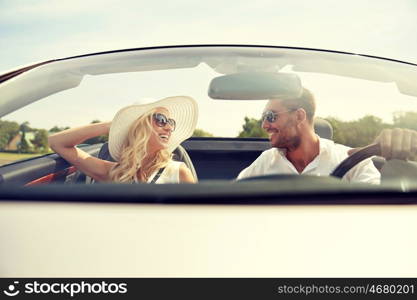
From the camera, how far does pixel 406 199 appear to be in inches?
63.9

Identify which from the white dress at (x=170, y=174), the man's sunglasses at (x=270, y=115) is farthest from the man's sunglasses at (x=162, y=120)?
the man's sunglasses at (x=270, y=115)

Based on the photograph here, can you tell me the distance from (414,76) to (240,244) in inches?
43.2

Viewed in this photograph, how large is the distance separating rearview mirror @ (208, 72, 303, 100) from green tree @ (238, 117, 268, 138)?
21 cm

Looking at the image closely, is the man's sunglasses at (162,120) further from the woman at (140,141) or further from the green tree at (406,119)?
the green tree at (406,119)

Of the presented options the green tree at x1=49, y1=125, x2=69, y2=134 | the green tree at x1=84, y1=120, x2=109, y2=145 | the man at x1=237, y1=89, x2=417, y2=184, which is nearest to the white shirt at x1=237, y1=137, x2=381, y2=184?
the man at x1=237, y1=89, x2=417, y2=184

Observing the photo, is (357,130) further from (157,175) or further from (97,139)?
(97,139)

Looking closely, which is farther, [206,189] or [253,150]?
[253,150]

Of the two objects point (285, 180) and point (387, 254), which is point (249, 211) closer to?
point (285, 180)

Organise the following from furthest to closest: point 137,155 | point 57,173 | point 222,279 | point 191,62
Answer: point 191,62 < point 57,173 < point 137,155 < point 222,279

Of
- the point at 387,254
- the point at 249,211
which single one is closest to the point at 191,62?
the point at 249,211

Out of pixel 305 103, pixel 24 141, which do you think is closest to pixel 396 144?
pixel 305 103

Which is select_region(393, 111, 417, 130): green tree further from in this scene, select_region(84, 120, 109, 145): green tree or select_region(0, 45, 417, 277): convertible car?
select_region(84, 120, 109, 145): green tree

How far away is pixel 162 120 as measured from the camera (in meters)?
1.98

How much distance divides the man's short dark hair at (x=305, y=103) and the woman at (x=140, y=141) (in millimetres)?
336
